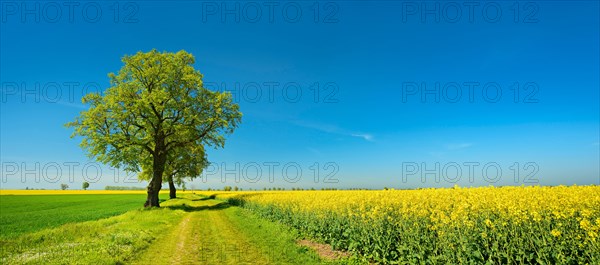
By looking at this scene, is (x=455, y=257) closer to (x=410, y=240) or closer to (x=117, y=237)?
(x=410, y=240)

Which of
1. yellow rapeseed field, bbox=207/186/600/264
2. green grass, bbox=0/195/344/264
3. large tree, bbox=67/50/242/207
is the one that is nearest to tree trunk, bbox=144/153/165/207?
large tree, bbox=67/50/242/207

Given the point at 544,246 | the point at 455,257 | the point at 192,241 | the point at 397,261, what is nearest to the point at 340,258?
the point at 397,261

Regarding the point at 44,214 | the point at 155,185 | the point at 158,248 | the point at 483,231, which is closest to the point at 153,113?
the point at 155,185

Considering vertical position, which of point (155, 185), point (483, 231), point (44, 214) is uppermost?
point (483, 231)

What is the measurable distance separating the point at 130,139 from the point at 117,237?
20.2 metres

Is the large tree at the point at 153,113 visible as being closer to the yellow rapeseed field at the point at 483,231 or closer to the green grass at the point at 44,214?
the green grass at the point at 44,214

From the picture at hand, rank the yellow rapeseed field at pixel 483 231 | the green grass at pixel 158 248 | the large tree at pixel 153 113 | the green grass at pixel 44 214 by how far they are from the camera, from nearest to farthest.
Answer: the yellow rapeseed field at pixel 483 231 → the green grass at pixel 158 248 → the green grass at pixel 44 214 → the large tree at pixel 153 113

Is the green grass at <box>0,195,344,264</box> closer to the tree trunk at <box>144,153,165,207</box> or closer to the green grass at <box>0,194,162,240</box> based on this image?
the green grass at <box>0,194,162,240</box>

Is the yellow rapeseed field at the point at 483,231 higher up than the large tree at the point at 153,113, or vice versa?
the large tree at the point at 153,113

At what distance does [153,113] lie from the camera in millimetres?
31734

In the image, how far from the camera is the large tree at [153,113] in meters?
30.2

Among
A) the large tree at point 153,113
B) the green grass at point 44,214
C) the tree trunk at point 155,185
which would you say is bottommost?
the green grass at point 44,214

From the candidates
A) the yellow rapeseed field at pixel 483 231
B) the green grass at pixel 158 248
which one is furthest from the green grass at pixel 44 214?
the yellow rapeseed field at pixel 483 231

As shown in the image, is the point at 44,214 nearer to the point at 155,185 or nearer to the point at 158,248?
the point at 155,185
